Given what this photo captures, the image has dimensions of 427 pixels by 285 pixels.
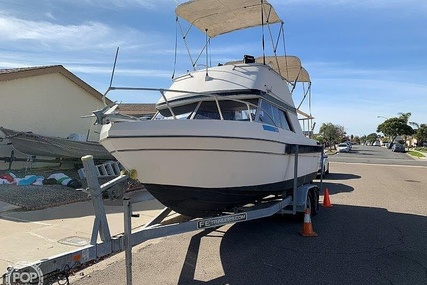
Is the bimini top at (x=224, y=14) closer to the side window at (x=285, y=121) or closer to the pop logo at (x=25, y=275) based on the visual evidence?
the side window at (x=285, y=121)

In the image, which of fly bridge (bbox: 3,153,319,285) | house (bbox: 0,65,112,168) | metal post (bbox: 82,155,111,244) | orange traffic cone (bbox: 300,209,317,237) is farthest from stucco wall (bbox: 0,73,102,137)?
orange traffic cone (bbox: 300,209,317,237)

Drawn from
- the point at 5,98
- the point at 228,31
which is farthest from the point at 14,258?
the point at 5,98

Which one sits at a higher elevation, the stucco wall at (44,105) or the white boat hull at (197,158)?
the stucco wall at (44,105)

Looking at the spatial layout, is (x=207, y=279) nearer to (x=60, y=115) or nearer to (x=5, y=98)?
→ (x=5, y=98)

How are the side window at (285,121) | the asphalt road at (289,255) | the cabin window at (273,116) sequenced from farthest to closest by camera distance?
1. the side window at (285,121)
2. the cabin window at (273,116)
3. the asphalt road at (289,255)

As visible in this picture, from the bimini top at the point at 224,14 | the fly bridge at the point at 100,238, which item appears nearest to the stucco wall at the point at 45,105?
the bimini top at the point at 224,14

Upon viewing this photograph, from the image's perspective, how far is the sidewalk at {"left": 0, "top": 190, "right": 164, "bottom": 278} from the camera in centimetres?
499

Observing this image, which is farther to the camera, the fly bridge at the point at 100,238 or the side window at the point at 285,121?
the side window at the point at 285,121

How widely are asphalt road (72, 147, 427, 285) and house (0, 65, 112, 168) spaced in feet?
29.9

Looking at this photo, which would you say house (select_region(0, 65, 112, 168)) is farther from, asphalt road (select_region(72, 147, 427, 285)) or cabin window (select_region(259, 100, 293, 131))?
cabin window (select_region(259, 100, 293, 131))

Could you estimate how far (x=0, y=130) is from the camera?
11555 millimetres

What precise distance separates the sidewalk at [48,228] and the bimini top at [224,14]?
392cm

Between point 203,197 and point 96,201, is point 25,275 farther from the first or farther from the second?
point 203,197

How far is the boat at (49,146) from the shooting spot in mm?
10961
